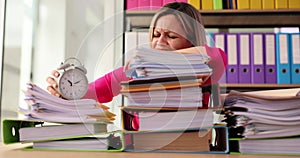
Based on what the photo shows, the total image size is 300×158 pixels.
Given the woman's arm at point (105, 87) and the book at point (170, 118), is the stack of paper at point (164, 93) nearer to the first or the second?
the book at point (170, 118)

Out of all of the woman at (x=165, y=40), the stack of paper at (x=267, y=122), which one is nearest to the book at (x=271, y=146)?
the stack of paper at (x=267, y=122)

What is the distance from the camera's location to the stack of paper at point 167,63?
67 cm

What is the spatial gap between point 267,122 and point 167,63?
0.22 m

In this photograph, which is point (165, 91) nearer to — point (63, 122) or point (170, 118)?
point (170, 118)

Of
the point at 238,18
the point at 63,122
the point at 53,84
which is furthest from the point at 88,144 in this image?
the point at 238,18

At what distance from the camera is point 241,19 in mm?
2332

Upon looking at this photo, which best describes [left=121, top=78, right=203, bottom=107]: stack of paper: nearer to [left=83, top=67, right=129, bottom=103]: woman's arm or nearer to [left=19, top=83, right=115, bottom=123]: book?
[left=19, top=83, right=115, bottom=123]: book

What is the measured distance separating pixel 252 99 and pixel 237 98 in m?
0.03

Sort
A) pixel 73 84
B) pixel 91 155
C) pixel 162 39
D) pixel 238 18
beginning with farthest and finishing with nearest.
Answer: pixel 238 18
pixel 162 39
pixel 73 84
pixel 91 155

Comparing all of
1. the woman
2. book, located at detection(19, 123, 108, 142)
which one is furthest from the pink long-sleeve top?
book, located at detection(19, 123, 108, 142)

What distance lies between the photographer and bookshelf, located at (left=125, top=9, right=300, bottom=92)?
213 centimetres

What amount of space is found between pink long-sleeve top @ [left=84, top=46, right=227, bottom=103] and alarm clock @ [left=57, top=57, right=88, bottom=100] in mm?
52

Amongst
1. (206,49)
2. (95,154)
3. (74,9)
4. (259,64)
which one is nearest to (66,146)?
(95,154)

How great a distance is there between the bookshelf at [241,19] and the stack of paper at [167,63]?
1.42 metres
